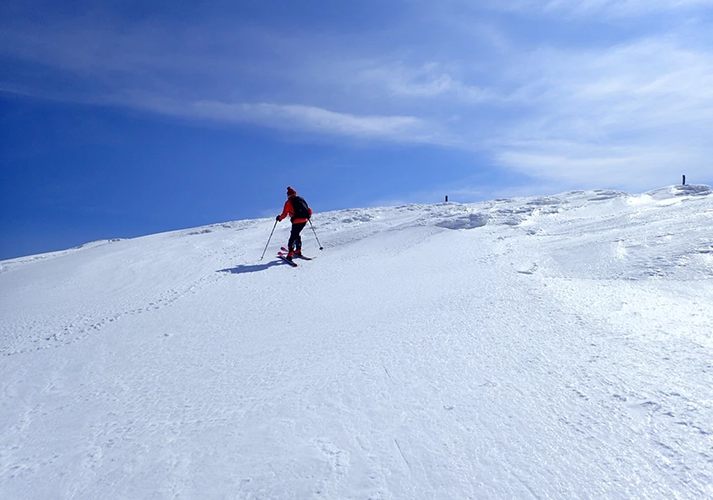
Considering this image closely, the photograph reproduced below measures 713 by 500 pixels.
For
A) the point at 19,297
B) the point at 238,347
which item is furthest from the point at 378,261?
the point at 19,297

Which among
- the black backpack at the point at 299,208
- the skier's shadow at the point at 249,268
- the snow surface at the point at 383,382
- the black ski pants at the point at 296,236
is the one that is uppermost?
the black backpack at the point at 299,208

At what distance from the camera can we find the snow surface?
370 cm

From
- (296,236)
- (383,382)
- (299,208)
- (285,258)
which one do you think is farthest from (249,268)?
(383,382)

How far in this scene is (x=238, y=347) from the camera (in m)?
7.05

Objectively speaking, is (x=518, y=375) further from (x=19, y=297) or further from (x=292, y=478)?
(x=19, y=297)

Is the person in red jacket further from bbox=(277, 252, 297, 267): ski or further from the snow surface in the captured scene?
the snow surface

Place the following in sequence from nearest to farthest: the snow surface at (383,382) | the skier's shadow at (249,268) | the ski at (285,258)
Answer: the snow surface at (383,382) → the skier's shadow at (249,268) → the ski at (285,258)

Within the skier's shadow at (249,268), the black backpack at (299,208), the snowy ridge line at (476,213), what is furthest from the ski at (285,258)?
the snowy ridge line at (476,213)

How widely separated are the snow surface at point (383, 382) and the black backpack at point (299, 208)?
124 inches

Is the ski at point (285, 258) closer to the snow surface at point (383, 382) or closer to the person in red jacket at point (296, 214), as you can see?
the person in red jacket at point (296, 214)

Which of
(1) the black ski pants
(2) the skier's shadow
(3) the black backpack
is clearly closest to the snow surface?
(2) the skier's shadow

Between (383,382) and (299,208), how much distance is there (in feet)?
32.2

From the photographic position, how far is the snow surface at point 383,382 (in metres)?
3.70

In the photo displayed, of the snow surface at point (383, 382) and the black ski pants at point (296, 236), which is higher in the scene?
the black ski pants at point (296, 236)
